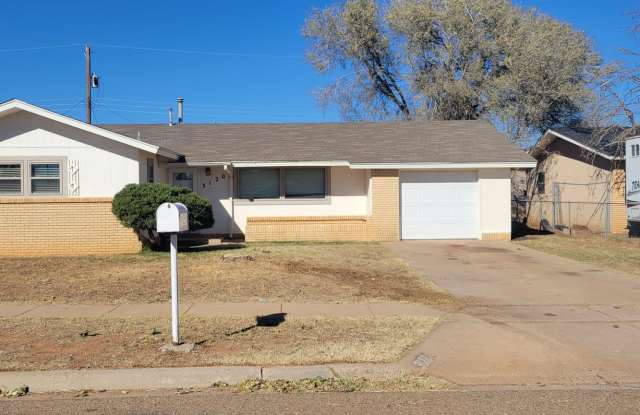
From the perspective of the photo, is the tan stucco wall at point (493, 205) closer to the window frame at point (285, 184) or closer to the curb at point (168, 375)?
the window frame at point (285, 184)

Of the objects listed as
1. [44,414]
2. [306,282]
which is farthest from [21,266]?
[44,414]

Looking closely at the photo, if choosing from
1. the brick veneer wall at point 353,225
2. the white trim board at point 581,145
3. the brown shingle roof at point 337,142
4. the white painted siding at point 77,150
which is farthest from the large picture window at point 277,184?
the white trim board at point 581,145

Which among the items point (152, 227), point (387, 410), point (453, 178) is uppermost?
point (453, 178)

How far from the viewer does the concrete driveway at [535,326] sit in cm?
635

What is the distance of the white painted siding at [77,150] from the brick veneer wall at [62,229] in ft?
3.95

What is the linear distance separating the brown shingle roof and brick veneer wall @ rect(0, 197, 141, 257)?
14.5 feet

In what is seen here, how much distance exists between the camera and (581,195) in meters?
23.4

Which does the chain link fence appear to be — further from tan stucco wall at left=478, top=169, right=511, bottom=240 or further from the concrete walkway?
the concrete walkway

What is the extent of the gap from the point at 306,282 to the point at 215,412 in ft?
19.9

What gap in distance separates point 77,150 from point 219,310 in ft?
31.4

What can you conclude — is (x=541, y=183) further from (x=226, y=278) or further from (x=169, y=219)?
(x=169, y=219)

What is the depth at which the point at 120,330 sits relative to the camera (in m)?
7.92

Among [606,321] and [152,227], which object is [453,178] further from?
[606,321]

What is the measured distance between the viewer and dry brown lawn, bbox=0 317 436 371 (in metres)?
6.57
